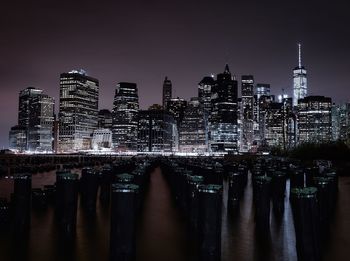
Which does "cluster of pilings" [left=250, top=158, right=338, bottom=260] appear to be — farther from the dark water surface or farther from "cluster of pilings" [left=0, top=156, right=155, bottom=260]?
"cluster of pilings" [left=0, top=156, right=155, bottom=260]

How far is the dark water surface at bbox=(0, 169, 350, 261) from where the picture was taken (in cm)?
1263

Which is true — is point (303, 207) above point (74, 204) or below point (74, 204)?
above

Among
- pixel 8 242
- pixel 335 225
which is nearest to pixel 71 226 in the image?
pixel 8 242

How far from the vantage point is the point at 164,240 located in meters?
14.7

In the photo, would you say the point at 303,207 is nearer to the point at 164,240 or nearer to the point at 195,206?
the point at 195,206

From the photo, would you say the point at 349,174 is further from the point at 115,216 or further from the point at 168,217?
the point at 115,216

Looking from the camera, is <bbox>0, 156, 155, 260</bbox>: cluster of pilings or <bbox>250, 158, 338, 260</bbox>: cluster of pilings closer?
<bbox>0, 156, 155, 260</bbox>: cluster of pilings

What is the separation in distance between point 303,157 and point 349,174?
19.4m

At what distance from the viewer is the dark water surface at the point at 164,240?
12.6 meters

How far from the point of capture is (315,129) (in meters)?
198

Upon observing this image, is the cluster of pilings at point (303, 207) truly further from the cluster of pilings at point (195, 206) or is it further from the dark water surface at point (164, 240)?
the dark water surface at point (164, 240)

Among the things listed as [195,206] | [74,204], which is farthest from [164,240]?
[74,204]

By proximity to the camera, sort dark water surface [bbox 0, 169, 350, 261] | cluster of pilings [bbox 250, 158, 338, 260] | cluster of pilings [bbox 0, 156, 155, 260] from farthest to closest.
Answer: dark water surface [bbox 0, 169, 350, 261]
cluster of pilings [bbox 250, 158, 338, 260]
cluster of pilings [bbox 0, 156, 155, 260]

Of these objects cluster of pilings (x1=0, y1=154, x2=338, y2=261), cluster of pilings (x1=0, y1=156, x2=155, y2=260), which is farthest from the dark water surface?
cluster of pilings (x1=0, y1=156, x2=155, y2=260)
